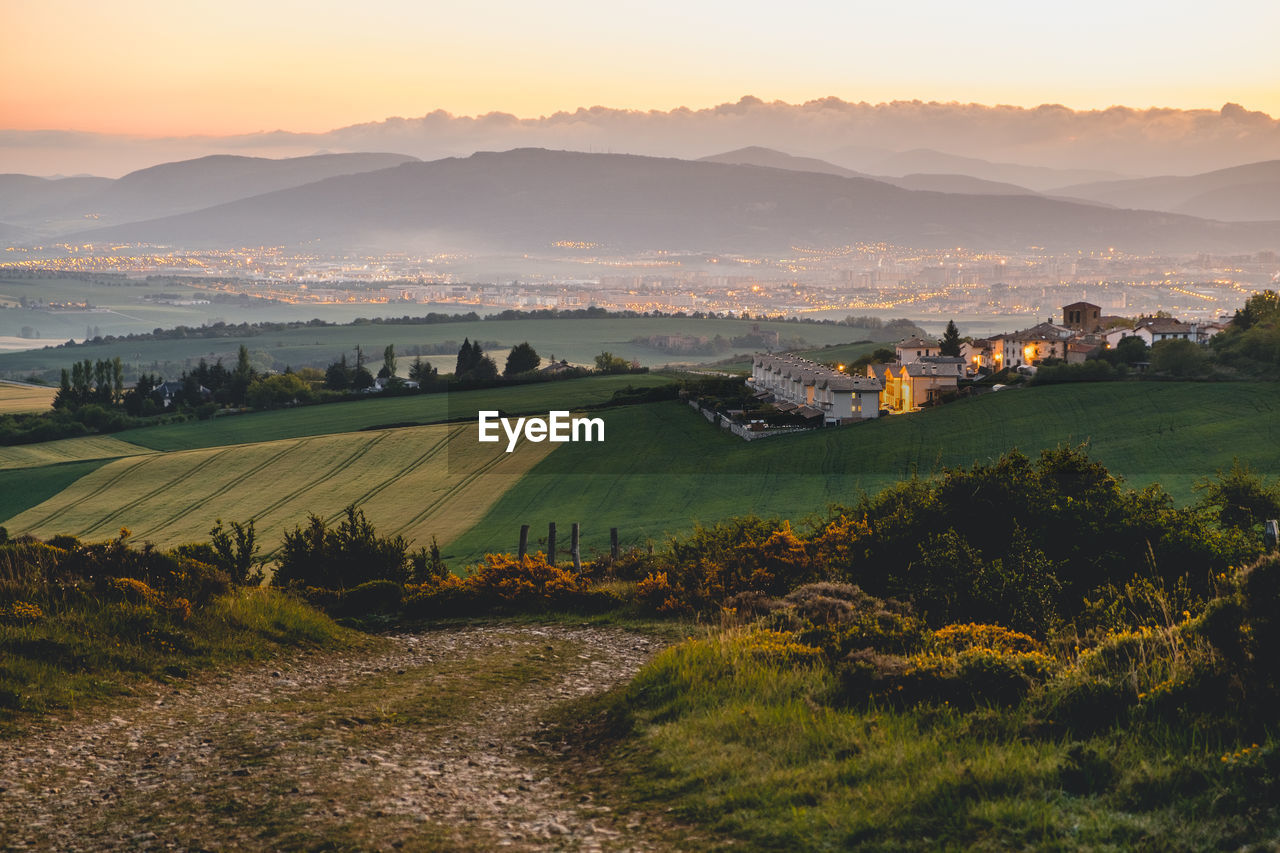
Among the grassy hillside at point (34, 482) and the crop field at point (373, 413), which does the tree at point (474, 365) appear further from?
the grassy hillside at point (34, 482)

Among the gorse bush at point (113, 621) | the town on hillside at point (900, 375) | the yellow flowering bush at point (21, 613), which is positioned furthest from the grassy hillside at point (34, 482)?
the yellow flowering bush at point (21, 613)

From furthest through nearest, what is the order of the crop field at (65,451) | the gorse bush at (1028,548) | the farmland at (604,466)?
the crop field at (65,451) < the farmland at (604,466) < the gorse bush at (1028,548)

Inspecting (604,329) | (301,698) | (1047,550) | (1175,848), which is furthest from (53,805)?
(604,329)

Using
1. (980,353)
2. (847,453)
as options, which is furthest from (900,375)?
(980,353)

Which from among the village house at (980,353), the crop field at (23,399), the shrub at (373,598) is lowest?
the crop field at (23,399)

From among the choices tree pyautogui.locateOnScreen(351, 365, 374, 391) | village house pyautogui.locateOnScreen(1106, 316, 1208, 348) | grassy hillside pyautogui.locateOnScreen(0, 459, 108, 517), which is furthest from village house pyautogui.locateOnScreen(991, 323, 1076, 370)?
grassy hillside pyautogui.locateOnScreen(0, 459, 108, 517)

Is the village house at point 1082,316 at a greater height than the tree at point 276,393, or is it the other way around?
the village house at point 1082,316
